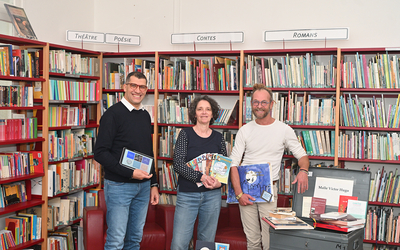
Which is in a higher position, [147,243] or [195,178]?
[195,178]

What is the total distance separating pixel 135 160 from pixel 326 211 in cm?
160

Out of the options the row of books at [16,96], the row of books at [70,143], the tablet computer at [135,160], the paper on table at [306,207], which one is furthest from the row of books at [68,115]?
the paper on table at [306,207]

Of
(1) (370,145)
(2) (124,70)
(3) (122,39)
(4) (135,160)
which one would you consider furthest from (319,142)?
(3) (122,39)

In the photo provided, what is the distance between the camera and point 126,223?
3.00 meters

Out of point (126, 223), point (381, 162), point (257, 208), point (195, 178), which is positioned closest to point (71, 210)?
point (126, 223)

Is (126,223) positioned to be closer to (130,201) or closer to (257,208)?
(130,201)

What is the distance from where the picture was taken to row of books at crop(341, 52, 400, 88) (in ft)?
12.6

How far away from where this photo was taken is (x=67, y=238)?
431 centimetres

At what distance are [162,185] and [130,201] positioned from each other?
165cm

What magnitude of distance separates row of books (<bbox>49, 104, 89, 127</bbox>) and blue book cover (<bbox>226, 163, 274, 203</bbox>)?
91.5 inches

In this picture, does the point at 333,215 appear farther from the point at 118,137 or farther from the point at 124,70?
the point at 124,70

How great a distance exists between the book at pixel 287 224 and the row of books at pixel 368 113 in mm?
1696

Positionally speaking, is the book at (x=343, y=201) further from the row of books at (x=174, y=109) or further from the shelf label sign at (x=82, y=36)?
the shelf label sign at (x=82, y=36)

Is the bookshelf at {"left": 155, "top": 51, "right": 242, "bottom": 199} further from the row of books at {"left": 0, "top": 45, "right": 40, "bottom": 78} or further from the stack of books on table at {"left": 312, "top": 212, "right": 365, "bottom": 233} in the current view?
the stack of books on table at {"left": 312, "top": 212, "right": 365, "bottom": 233}
